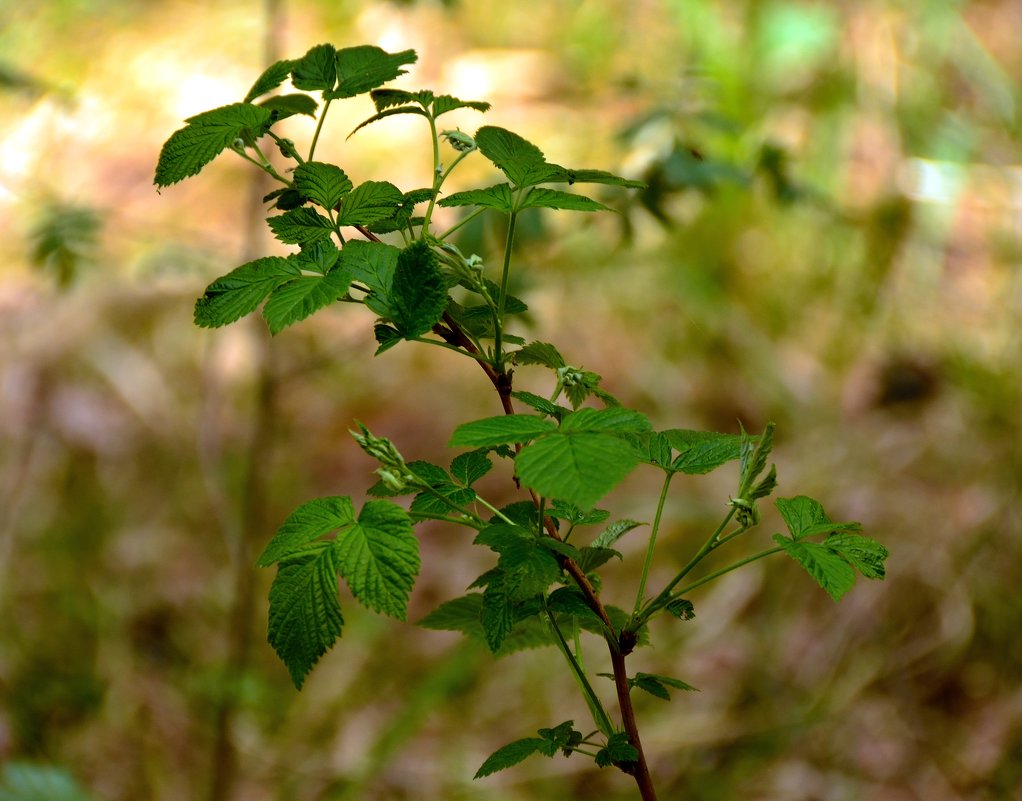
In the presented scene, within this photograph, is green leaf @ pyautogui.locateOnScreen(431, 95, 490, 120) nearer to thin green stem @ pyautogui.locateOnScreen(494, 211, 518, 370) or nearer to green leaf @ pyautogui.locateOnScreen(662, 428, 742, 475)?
thin green stem @ pyautogui.locateOnScreen(494, 211, 518, 370)

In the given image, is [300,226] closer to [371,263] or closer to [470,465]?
[371,263]

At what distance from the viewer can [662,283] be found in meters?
3.08

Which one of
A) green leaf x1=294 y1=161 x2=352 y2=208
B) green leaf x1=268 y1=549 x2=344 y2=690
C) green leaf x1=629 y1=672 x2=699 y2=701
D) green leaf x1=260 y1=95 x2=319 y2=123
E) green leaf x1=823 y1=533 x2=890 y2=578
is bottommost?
green leaf x1=629 y1=672 x2=699 y2=701

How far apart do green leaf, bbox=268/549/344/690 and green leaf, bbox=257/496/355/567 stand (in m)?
0.01

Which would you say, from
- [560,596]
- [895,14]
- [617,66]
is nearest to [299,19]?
[617,66]

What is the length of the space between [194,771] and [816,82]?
3031 mm

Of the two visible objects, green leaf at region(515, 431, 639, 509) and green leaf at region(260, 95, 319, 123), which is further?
green leaf at region(260, 95, 319, 123)

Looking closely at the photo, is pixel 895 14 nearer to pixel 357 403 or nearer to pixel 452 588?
pixel 357 403

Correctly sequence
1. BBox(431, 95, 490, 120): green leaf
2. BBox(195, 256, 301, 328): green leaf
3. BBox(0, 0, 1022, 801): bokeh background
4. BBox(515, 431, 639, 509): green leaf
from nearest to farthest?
BBox(515, 431, 639, 509): green leaf < BBox(195, 256, 301, 328): green leaf < BBox(431, 95, 490, 120): green leaf < BBox(0, 0, 1022, 801): bokeh background

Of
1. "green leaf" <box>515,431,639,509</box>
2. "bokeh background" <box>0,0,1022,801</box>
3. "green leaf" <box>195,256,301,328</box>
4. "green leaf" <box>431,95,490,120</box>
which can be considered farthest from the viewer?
"bokeh background" <box>0,0,1022,801</box>

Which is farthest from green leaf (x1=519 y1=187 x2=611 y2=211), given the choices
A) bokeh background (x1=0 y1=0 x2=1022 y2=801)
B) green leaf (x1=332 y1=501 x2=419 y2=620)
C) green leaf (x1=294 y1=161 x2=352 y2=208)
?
bokeh background (x1=0 y1=0 x2=1022 y2=801)

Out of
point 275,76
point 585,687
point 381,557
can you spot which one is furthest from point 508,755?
point 275,76

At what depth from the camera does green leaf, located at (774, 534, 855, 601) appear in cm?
63

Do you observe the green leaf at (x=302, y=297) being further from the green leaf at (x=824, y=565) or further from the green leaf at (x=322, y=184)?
the green leaf at (x=824, y=565)
